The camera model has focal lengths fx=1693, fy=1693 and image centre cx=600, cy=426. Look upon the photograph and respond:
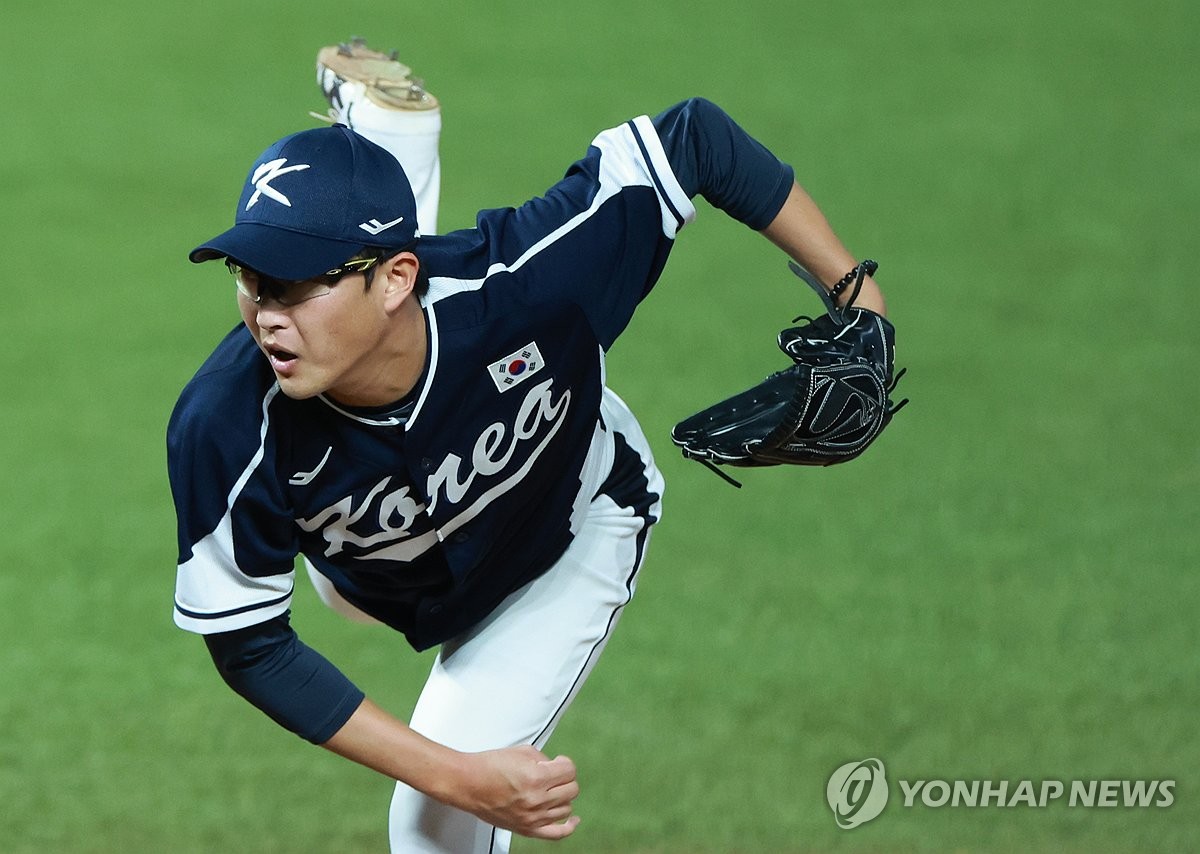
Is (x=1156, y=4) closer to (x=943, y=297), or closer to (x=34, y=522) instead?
(x=943, y=297)

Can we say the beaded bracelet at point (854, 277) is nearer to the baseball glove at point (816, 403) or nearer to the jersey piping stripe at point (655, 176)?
the baseball glove at point (816, 403)

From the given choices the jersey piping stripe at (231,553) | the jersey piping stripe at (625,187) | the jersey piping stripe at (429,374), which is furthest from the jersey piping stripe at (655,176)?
the jersey piping stripe at (231,553)

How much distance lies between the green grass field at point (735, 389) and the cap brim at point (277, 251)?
77.0 inches

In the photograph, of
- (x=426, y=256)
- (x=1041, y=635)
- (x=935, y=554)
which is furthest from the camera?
(x=935, y=554)

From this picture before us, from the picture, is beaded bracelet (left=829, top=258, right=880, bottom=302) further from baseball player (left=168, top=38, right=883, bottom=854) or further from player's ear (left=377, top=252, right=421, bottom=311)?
player's ear (left=377, top=252, right=421, bottom=311)

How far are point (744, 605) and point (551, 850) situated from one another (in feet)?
3.65

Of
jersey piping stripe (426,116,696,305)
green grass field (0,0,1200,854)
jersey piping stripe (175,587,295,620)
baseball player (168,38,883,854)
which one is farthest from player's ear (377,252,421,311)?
green grass field (0,0,1200,854)

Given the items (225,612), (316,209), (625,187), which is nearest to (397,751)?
(225,612)

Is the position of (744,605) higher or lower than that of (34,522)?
higher

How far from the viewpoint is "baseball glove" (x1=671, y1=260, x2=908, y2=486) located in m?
3.28

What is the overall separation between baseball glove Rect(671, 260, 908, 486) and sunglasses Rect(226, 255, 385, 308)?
95 cm

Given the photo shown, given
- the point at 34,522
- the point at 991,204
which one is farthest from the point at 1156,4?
the point at 34,522

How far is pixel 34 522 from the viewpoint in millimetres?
5387

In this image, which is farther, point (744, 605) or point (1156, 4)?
point (1156, 4)
